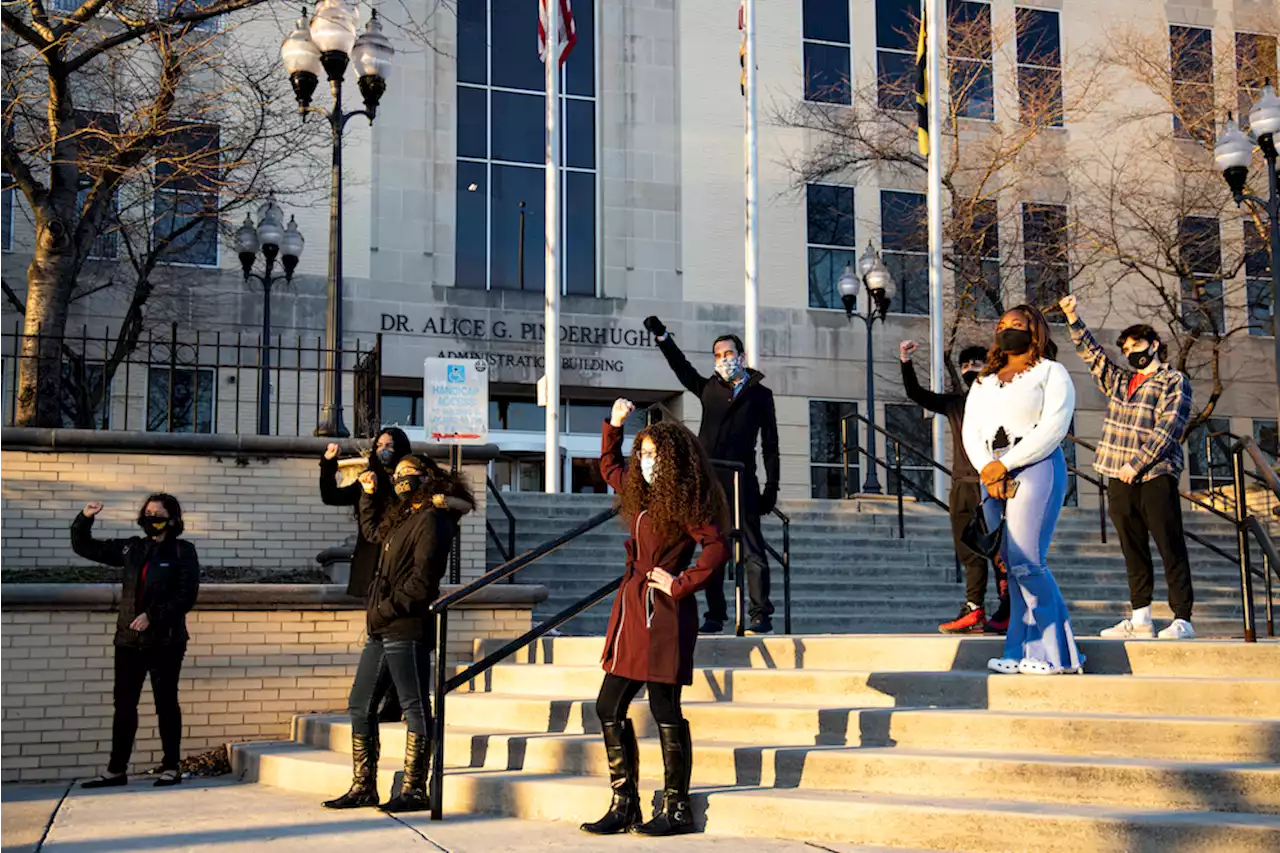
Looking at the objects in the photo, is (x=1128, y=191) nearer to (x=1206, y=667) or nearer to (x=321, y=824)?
(x=1206, y=667)

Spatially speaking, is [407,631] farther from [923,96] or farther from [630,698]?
[923,96]

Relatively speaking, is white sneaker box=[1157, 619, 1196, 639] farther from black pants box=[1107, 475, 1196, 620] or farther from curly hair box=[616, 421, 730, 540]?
curly hair box=[616, 421, 730, 540]

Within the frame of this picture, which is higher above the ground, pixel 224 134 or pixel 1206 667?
pixel 224 134

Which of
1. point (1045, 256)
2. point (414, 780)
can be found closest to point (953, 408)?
point (414, 780)

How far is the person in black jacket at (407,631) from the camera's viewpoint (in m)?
7.32

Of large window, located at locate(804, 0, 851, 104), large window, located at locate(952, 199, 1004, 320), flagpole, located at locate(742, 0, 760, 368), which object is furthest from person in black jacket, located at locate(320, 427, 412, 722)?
large window, located at locate(804, 0, 851, 104)

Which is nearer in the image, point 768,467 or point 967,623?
point 967,623

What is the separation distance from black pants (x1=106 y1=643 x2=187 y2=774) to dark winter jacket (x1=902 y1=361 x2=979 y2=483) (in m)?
4.92

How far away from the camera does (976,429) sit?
7.26 metres

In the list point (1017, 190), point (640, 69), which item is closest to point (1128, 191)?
point (1017, 190)

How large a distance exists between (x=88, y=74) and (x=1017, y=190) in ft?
51.8

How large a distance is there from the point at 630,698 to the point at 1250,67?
23.5 meters

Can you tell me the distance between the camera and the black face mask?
7098 mm

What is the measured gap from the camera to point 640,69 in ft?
82.2
